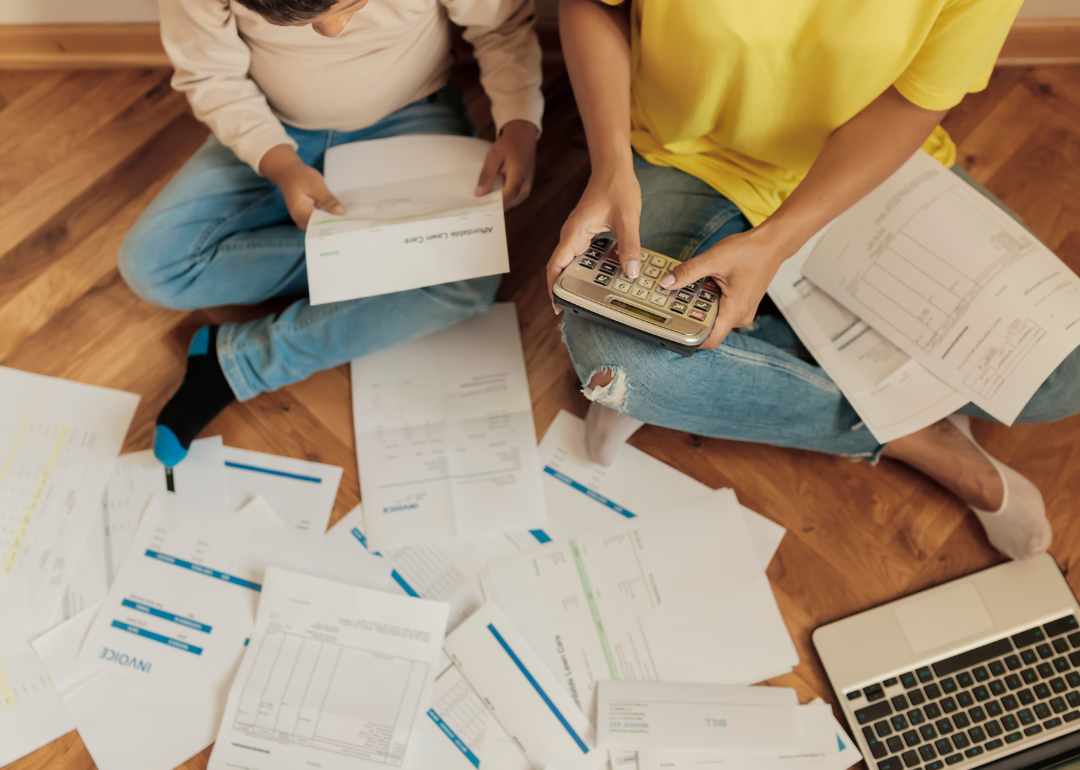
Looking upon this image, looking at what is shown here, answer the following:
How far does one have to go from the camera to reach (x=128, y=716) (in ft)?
2.59

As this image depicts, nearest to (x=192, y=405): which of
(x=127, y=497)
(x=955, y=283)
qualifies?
(x=127, y=497)

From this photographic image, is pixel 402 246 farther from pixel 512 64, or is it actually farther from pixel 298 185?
pixel 512 64

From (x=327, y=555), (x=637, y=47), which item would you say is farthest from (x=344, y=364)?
(x=637, y=47)

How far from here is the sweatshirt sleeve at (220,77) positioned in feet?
2.53

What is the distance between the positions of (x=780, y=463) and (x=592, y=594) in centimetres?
30

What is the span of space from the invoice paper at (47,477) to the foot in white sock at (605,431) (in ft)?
2.05

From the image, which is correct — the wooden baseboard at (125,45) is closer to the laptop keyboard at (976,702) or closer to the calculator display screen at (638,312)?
the calculator display screen at (638,312)

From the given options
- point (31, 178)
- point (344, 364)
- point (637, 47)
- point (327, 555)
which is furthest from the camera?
point (31, 178)

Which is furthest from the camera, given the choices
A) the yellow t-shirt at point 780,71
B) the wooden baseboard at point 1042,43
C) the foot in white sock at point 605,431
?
the wooden baseboard at point 1042,43

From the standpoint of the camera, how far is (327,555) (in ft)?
2.81

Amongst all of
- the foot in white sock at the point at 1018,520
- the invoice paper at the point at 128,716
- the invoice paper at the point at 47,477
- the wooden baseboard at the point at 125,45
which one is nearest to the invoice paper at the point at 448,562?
the invoice paper at the point at 128,716

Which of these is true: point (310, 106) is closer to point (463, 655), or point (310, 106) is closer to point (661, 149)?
point (661, 149)

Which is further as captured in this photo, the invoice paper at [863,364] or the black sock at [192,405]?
the black sock at [192,405]

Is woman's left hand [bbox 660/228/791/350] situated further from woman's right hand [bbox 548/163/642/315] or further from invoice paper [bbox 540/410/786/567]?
invoice paper [bbox 540/410/786/567]
